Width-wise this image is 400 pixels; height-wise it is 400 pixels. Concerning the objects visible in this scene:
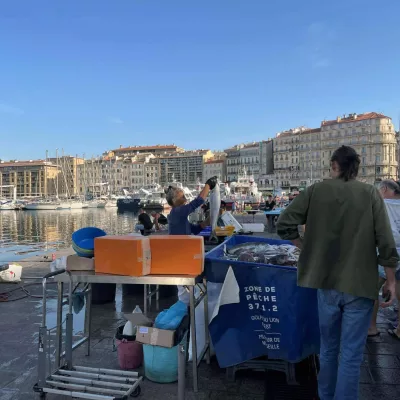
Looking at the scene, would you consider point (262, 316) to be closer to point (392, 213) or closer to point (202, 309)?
point (202, 309)

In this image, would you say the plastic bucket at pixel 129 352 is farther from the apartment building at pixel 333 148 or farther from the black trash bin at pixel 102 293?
the apartment building at pixel 333 148

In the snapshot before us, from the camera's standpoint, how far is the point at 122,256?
3051mm

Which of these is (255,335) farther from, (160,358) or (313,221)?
(313,221)

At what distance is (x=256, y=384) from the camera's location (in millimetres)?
3213

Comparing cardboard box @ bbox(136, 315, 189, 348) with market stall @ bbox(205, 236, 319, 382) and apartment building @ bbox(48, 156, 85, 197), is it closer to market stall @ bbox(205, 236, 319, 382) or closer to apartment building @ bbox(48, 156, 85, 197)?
market stall @ bbox(205, 236, 319, 382)

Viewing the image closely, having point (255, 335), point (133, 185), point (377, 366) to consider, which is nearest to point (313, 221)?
point (255, 335)

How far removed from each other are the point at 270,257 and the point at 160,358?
1.22 meters

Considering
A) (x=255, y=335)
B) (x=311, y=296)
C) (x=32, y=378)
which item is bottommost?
(x=32, y=378)

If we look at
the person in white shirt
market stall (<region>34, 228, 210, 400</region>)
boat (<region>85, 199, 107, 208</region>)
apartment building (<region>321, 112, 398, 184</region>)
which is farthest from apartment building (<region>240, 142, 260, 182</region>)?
market stall (<region>34, 228, 210, 400</region>)

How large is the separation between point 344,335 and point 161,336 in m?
1.32

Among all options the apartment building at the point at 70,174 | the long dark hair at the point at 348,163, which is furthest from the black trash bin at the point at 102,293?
the apartment building at the point at 70,174

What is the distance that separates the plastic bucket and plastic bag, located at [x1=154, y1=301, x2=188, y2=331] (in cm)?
50

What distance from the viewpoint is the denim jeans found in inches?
94.8

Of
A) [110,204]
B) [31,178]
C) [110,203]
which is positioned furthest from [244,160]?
[31,178]
